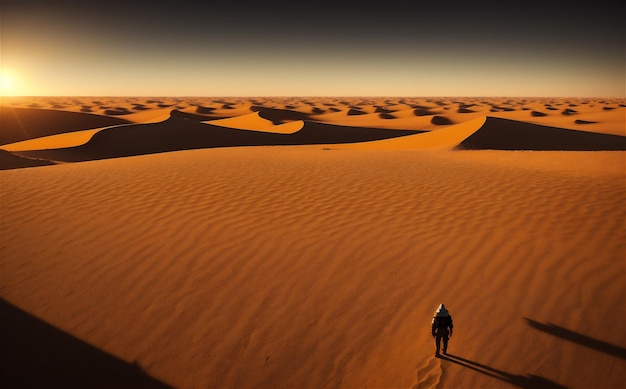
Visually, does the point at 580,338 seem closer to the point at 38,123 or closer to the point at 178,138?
the point at 178,138

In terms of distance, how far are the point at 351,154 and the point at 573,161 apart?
22.7 ft

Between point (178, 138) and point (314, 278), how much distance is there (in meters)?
24.4

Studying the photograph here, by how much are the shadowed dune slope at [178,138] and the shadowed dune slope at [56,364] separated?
59.3 feet

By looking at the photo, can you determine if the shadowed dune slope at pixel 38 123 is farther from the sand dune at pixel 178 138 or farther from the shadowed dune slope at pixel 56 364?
the shadowed dune slope at pixel 56 364

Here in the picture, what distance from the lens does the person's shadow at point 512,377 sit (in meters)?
4.05

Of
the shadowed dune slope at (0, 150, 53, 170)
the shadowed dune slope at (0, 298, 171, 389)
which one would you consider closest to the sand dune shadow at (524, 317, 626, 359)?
the shadowed dune slope at (0, 298, 171, 389)

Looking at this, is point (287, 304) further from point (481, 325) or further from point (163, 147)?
point (163, 147)

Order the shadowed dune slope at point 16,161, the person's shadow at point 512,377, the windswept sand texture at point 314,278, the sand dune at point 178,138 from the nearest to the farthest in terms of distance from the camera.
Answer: the person's shadow at point 512,377, the windswept sand texture at point 314,278, the shadowed dune slope at point 16,161, the sand dune at point 178,138

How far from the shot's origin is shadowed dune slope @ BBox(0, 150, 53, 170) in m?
17.4

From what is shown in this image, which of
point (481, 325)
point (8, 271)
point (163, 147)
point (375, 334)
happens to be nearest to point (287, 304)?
point (375, 334)

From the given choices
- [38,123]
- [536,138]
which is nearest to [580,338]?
[536,138]

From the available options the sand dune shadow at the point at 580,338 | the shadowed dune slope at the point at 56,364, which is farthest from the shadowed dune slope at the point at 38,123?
the sand dune shadow at the point at 580,338

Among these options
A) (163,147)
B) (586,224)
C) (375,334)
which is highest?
(586,224)

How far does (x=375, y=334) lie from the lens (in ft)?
15.6
